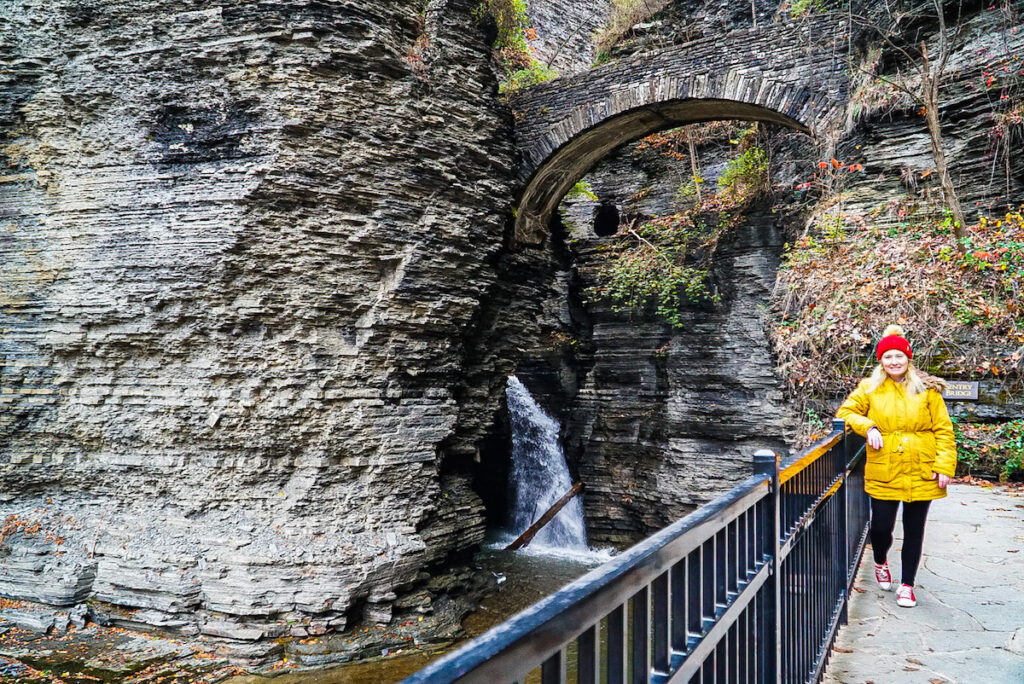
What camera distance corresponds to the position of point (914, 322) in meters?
7.50

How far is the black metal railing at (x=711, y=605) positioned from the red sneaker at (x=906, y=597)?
0.57 m

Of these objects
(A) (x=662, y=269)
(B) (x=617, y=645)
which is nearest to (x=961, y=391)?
(A) (x=662, y=269)

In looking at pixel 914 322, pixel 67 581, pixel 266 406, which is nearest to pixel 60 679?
pixel 67 581

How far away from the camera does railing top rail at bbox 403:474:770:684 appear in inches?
31.1

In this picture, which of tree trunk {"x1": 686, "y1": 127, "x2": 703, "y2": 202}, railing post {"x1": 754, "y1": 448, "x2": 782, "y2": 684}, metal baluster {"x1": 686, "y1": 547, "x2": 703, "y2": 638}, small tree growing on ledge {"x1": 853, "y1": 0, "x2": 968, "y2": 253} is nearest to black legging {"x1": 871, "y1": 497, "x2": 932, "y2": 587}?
railing post {"x1": 754, "y1": 448, "x2": 782, "y2": 684}

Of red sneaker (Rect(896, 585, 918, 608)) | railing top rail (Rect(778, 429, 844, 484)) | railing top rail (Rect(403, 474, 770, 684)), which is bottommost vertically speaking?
red sneaker (Rect(896, 585, 918, 608))

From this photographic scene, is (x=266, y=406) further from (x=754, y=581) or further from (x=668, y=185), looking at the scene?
(x=668, y=185)

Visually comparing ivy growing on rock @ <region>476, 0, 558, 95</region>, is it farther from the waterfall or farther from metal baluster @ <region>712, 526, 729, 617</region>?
metal baluster @ <region>712, 526, 729, 617</region>

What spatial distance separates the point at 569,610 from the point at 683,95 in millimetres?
9853

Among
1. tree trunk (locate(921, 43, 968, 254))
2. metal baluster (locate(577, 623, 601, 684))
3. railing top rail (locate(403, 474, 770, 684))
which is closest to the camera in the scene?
railing top rail (locate(403, 474, 770, 684))

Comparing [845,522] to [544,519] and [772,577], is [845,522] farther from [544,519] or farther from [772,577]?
[544,519]

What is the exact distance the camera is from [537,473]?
14148 mm

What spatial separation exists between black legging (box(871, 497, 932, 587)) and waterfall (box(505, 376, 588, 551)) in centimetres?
972

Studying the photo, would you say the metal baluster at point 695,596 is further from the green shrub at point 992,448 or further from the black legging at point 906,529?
the green shrub at point 992,448
